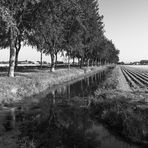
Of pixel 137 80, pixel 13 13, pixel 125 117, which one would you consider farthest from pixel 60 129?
pixel 137 80

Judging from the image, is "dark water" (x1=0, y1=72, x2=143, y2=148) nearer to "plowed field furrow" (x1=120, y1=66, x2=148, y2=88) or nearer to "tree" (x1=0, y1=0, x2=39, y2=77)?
"tree" (x1=0, y1=0, x2=39, y2=77)

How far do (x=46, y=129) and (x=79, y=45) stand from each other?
120 feet

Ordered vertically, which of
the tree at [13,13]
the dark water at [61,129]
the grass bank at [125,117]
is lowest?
the dark water at [61,129]

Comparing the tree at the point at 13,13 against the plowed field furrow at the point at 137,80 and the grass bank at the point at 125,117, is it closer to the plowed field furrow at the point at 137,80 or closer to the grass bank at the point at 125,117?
the grass bank at the point at 125,117

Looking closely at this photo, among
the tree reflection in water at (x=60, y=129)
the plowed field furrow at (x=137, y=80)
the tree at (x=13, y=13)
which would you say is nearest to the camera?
the tree reflection in water at (x=60, y=129)

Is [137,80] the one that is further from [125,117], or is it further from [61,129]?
[61,129]

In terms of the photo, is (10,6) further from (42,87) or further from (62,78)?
(62,78)

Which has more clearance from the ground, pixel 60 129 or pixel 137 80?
pixel 137 80

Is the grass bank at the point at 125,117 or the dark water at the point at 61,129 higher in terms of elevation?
the grass bank at the point at 125,117

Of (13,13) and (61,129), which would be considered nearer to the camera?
(61,129)

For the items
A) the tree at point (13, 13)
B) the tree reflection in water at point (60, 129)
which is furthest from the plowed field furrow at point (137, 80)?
the tree at point (13, 13)

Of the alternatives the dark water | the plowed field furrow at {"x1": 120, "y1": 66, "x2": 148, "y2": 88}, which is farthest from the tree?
the plowed field furrow at {"x1": 120, "y1": 66, "x2": 148, "y2": 88}

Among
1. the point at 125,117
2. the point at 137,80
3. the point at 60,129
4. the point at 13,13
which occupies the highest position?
the point at 13,13

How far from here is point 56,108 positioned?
16547 mm
